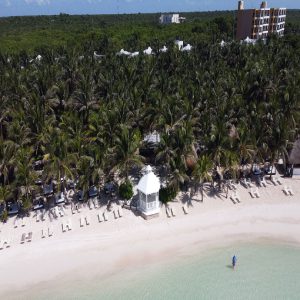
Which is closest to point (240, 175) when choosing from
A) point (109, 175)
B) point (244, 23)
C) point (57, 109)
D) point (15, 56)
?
point (109, 175)

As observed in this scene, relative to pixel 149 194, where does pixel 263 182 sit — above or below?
below

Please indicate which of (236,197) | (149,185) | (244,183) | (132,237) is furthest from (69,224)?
(244,183)

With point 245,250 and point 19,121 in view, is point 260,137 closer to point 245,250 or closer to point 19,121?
point 245,250

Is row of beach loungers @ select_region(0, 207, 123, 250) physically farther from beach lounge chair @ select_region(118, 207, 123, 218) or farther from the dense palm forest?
the dense palm forest

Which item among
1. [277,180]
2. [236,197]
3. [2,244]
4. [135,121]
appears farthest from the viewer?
[135,121]

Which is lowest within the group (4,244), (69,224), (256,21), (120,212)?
(4,244)

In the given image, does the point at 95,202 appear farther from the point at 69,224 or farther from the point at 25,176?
the point at 25,176

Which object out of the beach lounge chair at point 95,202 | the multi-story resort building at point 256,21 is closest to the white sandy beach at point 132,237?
the beach lounge chair at point 95,202
